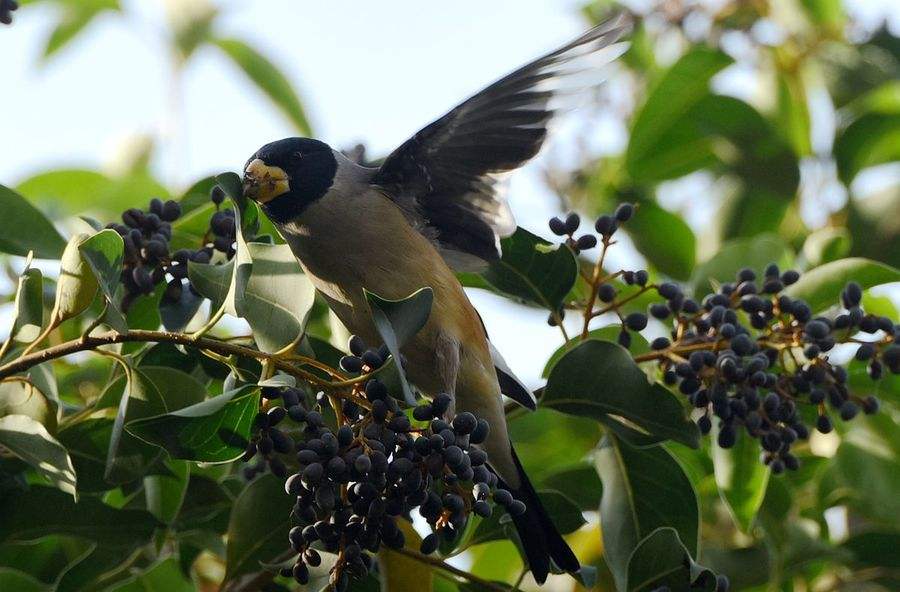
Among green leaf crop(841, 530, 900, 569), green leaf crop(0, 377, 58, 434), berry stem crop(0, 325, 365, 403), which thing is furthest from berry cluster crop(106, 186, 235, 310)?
green leaf crop(841, 530, 900, 569)

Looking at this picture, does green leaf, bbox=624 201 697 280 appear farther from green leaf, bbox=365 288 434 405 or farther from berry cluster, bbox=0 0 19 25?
berry cluster, bbox=0 0 19 25

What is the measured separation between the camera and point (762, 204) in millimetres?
4098

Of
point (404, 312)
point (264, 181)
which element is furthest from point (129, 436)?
point (264, 181)

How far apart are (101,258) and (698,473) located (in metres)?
1.88

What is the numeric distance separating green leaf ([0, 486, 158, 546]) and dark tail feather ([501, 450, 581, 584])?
801mm

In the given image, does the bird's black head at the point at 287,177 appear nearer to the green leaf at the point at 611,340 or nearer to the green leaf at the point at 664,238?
the green leaf at the point at 611,340

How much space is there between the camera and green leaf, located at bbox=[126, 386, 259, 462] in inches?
75.0

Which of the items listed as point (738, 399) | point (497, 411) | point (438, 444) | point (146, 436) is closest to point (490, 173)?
point (497, 411)

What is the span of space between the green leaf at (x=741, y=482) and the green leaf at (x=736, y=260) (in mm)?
608

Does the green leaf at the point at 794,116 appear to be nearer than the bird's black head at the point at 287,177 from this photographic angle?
No

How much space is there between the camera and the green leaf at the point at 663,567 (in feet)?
7.41

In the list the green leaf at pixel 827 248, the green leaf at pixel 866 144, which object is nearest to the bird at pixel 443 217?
the green leaf at pixel 827 248

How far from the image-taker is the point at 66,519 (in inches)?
94.7

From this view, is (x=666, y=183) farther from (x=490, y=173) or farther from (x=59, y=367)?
(x=59, y=367)
